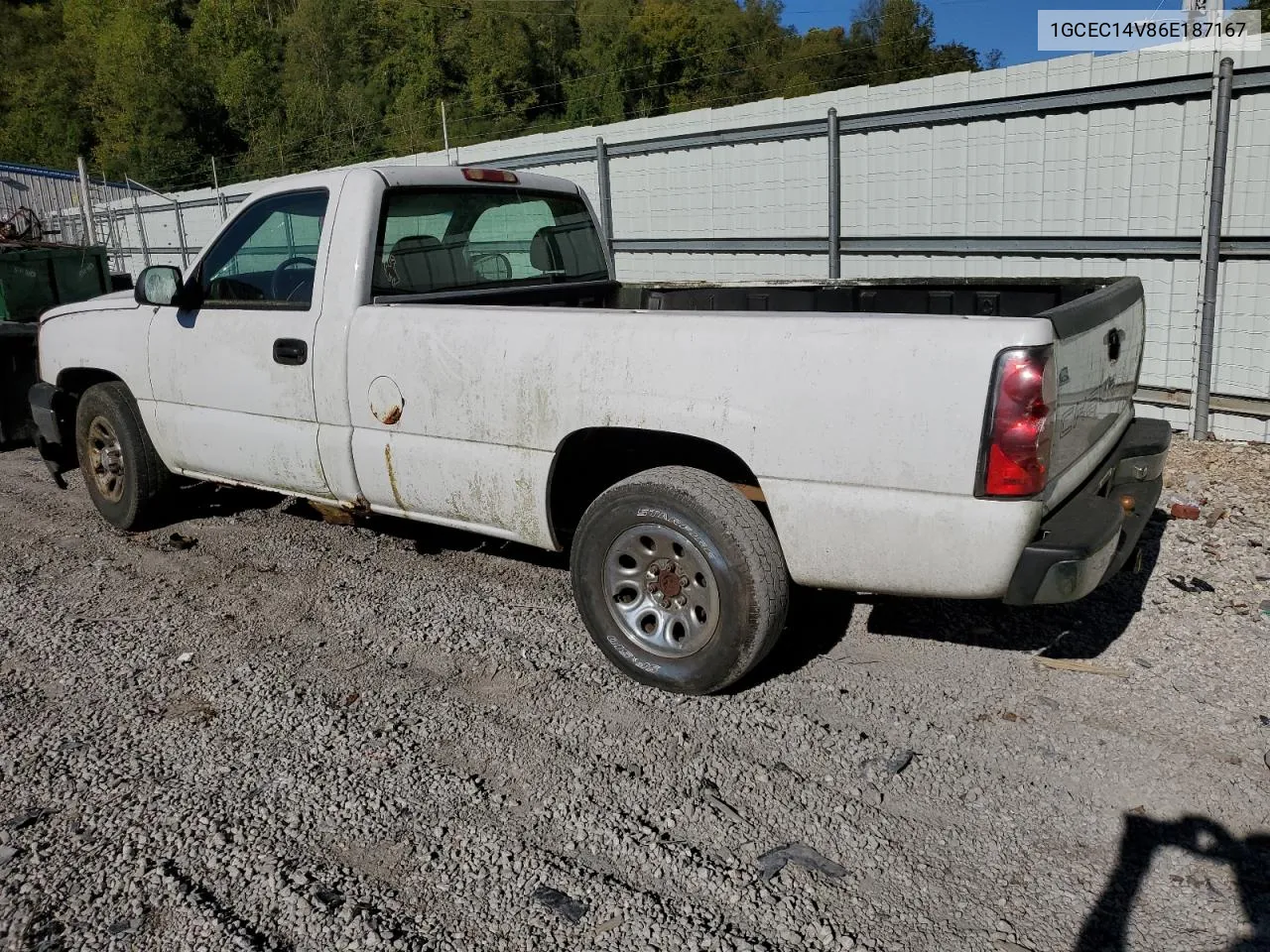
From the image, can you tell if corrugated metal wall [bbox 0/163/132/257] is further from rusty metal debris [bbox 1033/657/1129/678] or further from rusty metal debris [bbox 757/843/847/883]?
rusty metal debris [bbox 757/843/847/883]

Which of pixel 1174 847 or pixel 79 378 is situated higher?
pixel 79 378

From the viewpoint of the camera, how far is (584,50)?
7488cm

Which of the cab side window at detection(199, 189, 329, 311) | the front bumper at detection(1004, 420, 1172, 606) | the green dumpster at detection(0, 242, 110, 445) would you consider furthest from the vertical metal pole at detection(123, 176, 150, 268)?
the front bumper at detection(1004, 420, 1172, 606)

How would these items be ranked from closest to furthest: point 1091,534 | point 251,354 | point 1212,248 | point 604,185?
point 1091,534
point 251,354
point 1212,248
point 604,185

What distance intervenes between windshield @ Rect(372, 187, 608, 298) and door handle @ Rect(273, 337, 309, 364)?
16.4 inches

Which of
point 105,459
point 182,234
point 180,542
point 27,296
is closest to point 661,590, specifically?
point 180,542

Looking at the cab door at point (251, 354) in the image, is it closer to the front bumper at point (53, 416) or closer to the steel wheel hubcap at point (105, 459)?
the steel wheel hubcap at point (105, 459)

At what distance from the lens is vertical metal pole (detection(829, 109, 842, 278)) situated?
9.02 metres

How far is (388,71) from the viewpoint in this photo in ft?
256

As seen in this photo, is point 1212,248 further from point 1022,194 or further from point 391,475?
point 391,475

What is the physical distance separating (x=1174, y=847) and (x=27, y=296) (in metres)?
10.7

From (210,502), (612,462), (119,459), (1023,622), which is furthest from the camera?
(210,502)

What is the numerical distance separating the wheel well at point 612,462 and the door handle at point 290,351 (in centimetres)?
133

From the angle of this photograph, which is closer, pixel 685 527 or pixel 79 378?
pixel 685 527
